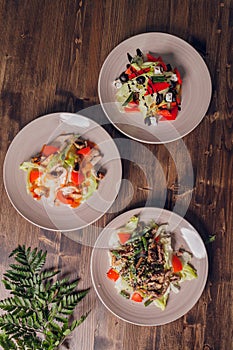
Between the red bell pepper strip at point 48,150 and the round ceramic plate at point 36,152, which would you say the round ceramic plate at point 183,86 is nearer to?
the round ceramic plate at point 36,152

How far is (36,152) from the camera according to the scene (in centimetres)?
271

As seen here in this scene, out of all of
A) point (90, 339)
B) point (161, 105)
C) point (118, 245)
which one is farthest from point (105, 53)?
point (90, 339)

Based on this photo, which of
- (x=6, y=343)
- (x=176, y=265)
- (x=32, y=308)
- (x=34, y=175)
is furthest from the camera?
(x=34, y=175)

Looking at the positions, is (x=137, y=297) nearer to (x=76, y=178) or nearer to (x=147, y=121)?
(x=76, y=178)

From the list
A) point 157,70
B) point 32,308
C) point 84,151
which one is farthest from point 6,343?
point 157,70

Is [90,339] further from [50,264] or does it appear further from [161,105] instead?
→ [161,105]

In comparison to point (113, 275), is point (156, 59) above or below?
above

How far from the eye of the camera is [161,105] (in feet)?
8.68

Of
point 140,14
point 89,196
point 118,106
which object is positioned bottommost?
point 89,196

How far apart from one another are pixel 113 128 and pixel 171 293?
91 cm

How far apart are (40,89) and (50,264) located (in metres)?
0.96

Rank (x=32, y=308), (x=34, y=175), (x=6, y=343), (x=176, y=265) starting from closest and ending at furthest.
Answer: (x=6, y=343), (x=32, y=308), (x=176, y=265), (x=34, y=175)

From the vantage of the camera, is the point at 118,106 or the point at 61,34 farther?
the point at 61,34

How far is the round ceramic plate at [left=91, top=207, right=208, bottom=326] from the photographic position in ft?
8.50
